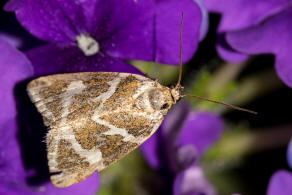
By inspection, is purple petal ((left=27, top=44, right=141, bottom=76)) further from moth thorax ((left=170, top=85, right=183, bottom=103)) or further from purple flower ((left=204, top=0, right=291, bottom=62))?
purple flower ((left=204, top=0, right=291, bottom=62))

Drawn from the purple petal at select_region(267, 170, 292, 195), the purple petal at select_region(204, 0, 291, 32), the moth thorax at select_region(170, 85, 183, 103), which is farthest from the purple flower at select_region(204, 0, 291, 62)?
the purple petal at select_region(267, 170, 292, 195)

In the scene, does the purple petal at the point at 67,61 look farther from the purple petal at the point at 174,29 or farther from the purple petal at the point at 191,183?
the purple petal at the point at 191,183

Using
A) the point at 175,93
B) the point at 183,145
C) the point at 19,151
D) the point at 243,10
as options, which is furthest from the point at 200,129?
the point at 19,151

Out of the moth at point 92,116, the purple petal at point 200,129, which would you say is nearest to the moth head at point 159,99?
the moth at point 92,116

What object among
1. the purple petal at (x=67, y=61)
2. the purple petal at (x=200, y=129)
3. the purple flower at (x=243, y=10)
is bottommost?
the purple petal at (x=200, y=129)

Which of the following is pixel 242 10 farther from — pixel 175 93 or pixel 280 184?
pixel 280 184

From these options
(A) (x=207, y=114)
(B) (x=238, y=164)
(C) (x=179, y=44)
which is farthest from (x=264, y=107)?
(C) (x=179, y=44)
